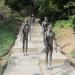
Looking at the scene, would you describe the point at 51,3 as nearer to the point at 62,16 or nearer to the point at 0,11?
the point at 62,16

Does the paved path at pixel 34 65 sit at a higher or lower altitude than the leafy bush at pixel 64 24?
lower

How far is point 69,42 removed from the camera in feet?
83.1

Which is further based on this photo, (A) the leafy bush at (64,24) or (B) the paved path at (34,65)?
(A) the leafy bush at (64,24)

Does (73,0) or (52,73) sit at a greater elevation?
(73,0)

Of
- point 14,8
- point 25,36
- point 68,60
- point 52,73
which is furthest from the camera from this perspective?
point 14,8

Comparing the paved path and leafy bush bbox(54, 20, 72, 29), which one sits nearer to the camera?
the paved path

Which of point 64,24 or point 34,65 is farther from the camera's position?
point 64,24

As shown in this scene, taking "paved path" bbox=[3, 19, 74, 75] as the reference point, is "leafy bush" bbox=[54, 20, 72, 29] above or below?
above

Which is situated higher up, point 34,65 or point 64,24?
point 64,24

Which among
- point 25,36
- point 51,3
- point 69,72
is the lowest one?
point 69,72

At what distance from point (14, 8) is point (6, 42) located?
25.6 metres

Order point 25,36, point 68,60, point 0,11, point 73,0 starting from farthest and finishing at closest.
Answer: point 0,11 < point 73,0 < point 25,36 < point 68,60

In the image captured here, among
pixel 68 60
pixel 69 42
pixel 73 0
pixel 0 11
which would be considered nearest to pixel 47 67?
pixel 68 60

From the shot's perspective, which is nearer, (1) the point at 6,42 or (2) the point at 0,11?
(1) the point at 6,42
